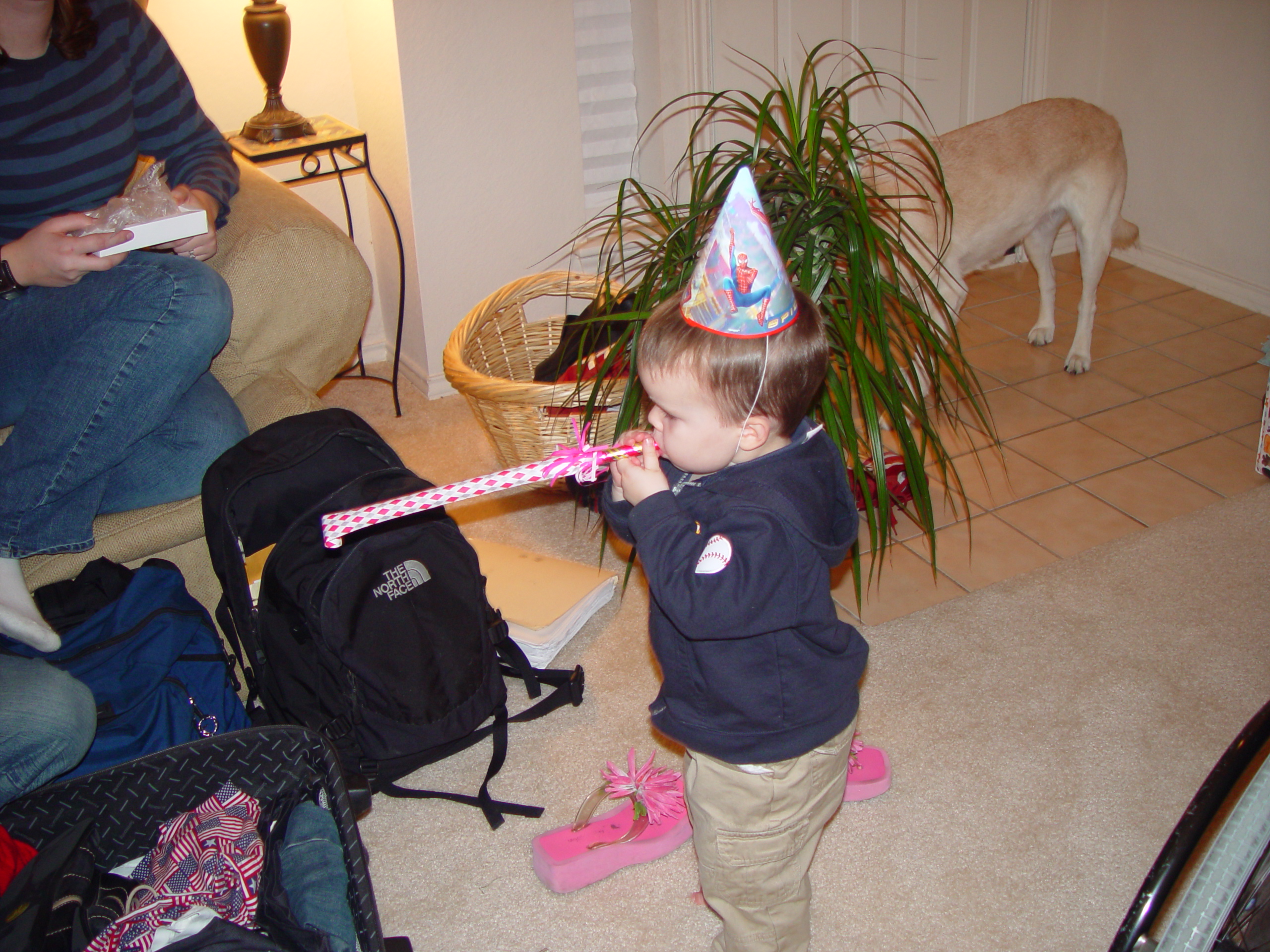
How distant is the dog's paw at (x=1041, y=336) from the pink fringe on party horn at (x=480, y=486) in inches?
87.2

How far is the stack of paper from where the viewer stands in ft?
5.98

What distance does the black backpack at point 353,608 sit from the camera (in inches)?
57.1

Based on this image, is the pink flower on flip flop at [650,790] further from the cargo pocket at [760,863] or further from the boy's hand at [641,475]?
the boy's hand at [641,475]

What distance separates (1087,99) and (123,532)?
3.16m

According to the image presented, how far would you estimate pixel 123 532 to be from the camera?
158 cm

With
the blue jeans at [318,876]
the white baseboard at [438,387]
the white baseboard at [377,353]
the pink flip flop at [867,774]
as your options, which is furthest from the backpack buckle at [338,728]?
the white baseboard at [377,353]

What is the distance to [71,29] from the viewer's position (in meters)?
1.61

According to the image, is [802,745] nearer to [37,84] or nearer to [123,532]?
[123,532]

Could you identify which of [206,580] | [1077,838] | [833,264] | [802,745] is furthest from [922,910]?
[206,580]

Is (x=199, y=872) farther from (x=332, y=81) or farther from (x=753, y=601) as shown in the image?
(x=332, y=81)

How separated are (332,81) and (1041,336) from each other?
211 centimetres

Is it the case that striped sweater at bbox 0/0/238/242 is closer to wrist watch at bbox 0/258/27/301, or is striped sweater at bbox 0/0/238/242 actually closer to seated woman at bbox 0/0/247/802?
seated woman at bbox 0/0/247/802

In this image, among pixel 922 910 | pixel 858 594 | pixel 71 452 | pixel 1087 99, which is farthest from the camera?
pixel 1087 99

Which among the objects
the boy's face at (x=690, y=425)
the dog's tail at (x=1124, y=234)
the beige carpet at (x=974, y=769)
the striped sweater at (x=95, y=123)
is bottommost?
the beige carpet at (x=974, y=769)
